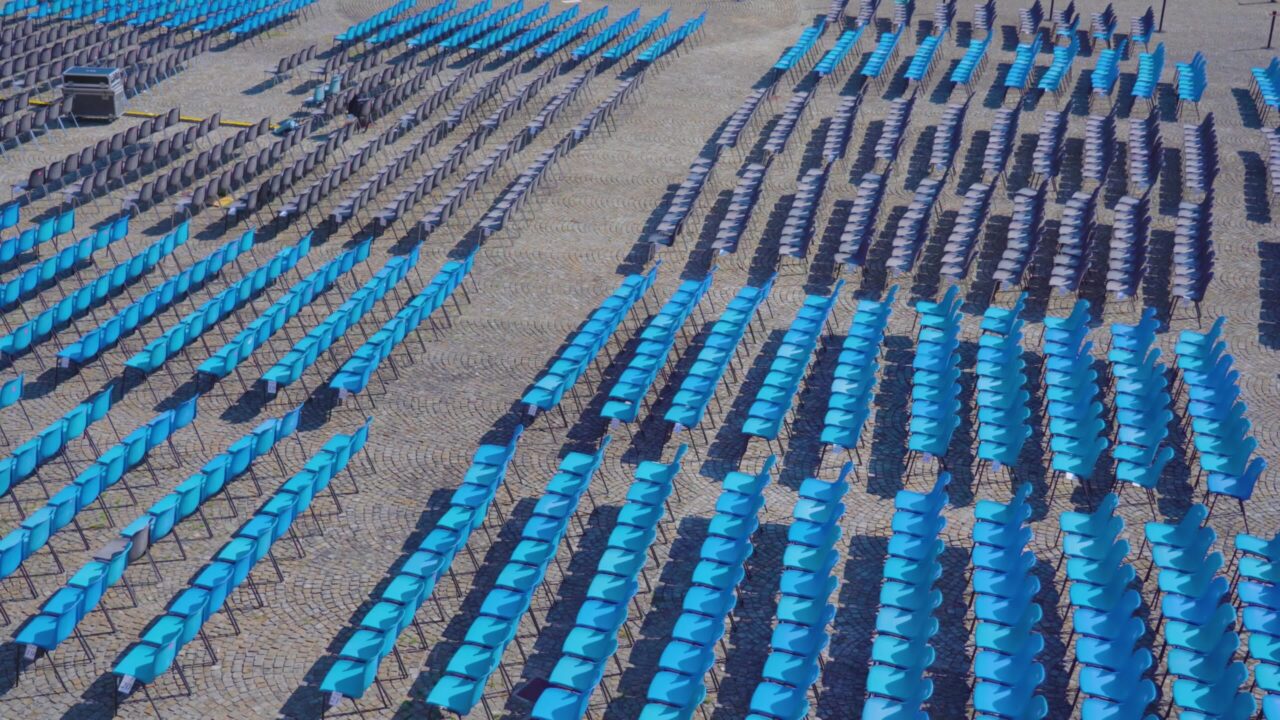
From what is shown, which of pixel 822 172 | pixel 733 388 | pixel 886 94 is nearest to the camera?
pixel 733 388

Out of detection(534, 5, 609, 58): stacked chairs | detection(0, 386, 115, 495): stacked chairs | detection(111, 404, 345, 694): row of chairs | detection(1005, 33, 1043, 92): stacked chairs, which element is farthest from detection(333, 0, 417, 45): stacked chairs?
detection(111, 404, 345, 694): row of chairs

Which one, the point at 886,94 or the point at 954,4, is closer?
the point at 886,94

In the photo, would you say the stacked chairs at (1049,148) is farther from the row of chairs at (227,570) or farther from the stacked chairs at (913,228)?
the row of chairs at (227,570)

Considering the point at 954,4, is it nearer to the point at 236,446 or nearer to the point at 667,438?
the point at 667,438

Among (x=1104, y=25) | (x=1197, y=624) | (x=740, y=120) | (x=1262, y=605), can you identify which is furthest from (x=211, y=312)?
(x=1104, y=25)

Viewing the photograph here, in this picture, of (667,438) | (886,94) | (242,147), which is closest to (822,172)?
(886,94)

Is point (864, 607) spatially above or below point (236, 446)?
below

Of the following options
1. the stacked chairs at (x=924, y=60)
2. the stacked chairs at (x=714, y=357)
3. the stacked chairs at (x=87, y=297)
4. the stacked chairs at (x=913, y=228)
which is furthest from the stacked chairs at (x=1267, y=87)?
the stacked chairs at (x=87, y=297)
